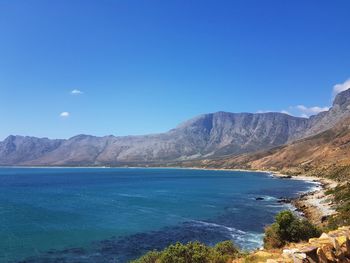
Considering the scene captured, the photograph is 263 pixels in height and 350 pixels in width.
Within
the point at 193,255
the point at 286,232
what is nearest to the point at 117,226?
the point at 286,232

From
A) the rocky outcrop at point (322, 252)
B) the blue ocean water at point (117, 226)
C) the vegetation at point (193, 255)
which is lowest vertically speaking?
the blue ocean water at point (117, 226)

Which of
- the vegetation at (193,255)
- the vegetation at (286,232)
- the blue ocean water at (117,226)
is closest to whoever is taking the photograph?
the vegetation at (193,255)

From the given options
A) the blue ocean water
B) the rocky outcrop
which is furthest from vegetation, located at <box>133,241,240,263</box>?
the blue ocean water

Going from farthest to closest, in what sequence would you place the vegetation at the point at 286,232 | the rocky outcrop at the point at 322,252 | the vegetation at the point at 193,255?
the vegetation at the point at 286,232, the vegetation at the point at 193,255, the rocky outcrop at the point at 322,252

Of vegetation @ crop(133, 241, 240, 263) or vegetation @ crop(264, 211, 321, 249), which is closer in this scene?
vegetation @ crop(133, 241, 240, 263)

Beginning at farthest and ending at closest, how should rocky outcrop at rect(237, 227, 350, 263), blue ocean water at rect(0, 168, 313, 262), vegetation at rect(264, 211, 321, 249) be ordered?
blue ocean water at rect(0, 168, 313, 262)
vegetation at rect(264, 211, 321, 249)
rocky outcrop at rect(237, 227, 350, 263)

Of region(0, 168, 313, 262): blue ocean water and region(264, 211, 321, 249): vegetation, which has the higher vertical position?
region(264, 211, 321, 249): vegetation

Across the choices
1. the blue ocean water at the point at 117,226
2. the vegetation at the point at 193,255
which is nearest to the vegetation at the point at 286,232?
the vegetation at the point at 193,255

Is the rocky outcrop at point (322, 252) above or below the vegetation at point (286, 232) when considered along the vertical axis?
above

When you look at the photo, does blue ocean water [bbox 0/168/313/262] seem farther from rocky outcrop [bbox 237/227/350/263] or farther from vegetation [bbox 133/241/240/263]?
rocky outcrop [bbox 237/227/350/263]

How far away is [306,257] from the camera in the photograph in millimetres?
16969

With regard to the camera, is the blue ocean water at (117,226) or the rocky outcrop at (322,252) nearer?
the rocky outcrop at (322,252)

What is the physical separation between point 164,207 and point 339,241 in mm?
79728

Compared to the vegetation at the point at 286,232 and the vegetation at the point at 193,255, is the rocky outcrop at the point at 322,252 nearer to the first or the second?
the vegetation at the point at 193,255
